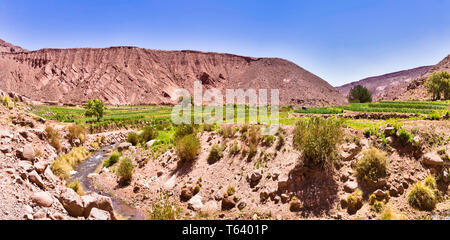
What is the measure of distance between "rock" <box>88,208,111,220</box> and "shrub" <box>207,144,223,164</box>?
7.09 meters

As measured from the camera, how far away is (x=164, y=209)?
9688 mm

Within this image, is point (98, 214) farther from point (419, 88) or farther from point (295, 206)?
point (419, 88)

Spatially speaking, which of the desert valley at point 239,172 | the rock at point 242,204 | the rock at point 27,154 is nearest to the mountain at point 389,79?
the desert valley at point 239,172

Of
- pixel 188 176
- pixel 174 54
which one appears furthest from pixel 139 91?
pixel 188 176

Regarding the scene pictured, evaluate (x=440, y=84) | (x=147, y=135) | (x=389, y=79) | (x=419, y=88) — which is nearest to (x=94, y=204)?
(x=147, y=135)

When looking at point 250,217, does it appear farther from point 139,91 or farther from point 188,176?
point 139,91

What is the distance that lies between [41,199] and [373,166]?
1216 cm

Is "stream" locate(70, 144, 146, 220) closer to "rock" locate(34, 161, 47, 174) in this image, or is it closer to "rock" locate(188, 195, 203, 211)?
"rock" locate(188, 195, 203, 211)

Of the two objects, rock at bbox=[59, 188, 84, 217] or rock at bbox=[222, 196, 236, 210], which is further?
rock at bbox=[222, 196, 236, 210]

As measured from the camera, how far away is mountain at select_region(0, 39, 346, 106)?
84.6 meters

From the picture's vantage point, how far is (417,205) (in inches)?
326

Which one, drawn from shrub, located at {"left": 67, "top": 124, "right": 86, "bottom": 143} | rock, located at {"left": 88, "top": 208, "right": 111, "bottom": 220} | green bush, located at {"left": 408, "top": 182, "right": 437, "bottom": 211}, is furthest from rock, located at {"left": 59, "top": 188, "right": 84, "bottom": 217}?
shrub, located at {"left": 67, "top": 124, "right": 86, "bottom": 143}

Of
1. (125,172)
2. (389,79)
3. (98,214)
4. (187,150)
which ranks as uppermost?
(389,79)

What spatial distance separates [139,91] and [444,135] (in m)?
93.5
